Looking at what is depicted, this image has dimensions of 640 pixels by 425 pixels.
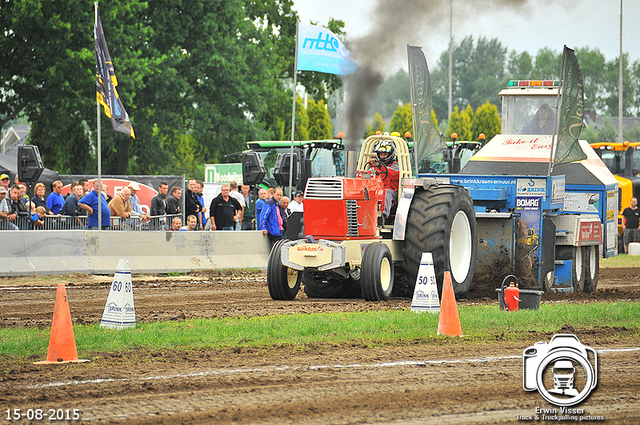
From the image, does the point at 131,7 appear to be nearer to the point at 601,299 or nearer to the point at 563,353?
the point at 601,299

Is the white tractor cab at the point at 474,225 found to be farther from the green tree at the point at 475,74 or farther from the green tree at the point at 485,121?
the green tree at the point at 475,74

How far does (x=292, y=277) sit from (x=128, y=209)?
255 inches

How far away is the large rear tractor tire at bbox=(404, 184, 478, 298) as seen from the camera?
11.8m

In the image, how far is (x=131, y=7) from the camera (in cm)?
3050

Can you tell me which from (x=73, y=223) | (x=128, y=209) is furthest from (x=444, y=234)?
(x=73, y=223)

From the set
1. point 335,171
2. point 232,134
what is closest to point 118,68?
point 232,134

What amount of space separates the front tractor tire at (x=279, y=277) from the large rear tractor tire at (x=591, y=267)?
5.50 m

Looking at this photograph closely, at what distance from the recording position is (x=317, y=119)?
48781 millimetres

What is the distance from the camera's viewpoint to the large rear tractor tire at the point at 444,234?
1177cm

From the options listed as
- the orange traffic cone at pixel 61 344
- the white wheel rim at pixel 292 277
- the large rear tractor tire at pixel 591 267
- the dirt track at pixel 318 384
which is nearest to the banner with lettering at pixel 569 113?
the large rear tractor tire at pixel 591 267

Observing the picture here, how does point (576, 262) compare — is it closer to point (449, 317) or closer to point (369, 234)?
point (369, 234)

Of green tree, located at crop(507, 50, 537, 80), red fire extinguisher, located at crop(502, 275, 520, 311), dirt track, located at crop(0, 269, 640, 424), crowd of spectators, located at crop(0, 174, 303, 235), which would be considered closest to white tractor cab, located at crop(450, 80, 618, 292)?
red fire extinguisher, located at crop(502, 275, 520, 311)

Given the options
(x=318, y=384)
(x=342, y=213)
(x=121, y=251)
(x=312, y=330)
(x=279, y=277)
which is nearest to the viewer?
(x=318, y=384)

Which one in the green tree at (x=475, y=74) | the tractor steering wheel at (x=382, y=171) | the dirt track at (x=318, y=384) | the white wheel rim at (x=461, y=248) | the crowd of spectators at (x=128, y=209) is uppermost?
the green tree at (x=475, y=74)
